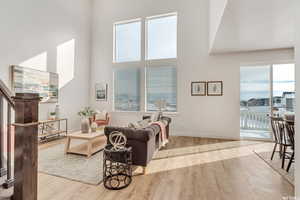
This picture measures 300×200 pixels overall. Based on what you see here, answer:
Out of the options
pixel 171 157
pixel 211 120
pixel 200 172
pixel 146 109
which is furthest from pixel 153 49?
pixel 200 172

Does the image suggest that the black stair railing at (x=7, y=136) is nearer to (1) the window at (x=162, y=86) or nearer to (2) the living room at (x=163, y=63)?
(2) the living room at (x=163, y=63)

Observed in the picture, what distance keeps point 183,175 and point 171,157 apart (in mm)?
793

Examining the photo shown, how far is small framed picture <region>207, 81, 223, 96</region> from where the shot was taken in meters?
5.05

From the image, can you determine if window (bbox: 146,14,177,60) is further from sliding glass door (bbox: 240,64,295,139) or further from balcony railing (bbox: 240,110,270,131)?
balcony railing (bbox: 240,110,270,131)

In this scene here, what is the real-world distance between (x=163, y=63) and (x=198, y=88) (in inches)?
61.9

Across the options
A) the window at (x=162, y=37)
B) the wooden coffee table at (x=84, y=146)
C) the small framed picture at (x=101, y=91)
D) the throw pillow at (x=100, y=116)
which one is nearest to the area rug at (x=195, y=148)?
the wooden coffee table at (x=84, y=146)

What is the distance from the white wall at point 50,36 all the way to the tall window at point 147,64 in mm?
1321

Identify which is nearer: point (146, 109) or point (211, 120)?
point (211, 120)

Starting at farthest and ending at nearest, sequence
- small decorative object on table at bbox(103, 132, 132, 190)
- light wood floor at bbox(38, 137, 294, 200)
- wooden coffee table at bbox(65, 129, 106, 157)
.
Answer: wooden coffee table at bbox(65, 129, 106, 157), small decorative object on table at bbox(103, 132, 132, 190), light wood floor at bbox(38, 137, 294, 200)

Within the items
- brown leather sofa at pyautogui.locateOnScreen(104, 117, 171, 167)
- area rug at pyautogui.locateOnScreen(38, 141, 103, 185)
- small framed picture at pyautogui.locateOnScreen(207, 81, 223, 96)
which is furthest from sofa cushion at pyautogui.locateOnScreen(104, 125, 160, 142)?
small framed picture at pyautogui.locateOnScreen(207, 81, 223, 96)

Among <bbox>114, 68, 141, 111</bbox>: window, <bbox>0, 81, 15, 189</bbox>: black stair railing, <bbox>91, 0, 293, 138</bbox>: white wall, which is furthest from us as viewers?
<bbox>114, 68, 141, 111</bbox>: window

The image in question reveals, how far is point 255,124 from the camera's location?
4996 mm

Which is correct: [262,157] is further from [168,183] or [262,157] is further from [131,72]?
[131,72]

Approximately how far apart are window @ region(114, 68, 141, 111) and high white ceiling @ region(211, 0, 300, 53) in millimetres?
3010
